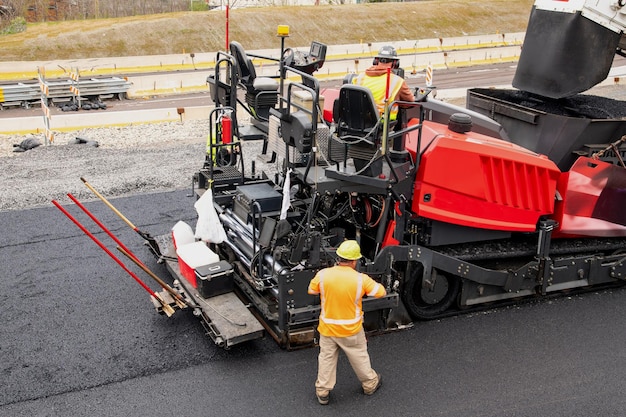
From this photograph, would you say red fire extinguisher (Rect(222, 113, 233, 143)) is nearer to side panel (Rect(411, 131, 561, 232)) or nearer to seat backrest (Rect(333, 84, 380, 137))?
seat backrest (Rect(333, 84, 380, 137))

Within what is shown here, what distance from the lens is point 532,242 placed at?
→ 6.97 m

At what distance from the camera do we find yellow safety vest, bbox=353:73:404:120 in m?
5.98

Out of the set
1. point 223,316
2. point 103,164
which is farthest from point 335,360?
point 103,164

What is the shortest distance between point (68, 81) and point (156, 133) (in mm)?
7181

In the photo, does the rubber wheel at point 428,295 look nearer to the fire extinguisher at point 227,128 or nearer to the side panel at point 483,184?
the side panel at point 483,184

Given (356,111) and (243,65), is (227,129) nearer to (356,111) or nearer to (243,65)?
(243,65)

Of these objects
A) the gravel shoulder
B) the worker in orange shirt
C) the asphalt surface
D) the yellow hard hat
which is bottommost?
the gravel shoulder

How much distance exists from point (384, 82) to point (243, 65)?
6.63 feet

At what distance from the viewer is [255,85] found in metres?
7.57

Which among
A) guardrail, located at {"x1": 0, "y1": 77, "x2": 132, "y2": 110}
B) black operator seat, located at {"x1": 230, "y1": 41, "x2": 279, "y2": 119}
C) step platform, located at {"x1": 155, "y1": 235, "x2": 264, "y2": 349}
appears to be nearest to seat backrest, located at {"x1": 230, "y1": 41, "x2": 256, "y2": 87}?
black operator seat, located at {"x1": 230, "y1": 41, "x2": 279, "y2": 119}

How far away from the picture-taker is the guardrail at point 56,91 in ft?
63.3

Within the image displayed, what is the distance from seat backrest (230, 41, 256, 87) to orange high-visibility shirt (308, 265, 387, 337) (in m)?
3.25

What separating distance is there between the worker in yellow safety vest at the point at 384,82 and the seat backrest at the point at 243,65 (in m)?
1.42

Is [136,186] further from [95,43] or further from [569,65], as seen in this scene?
[95,43]
